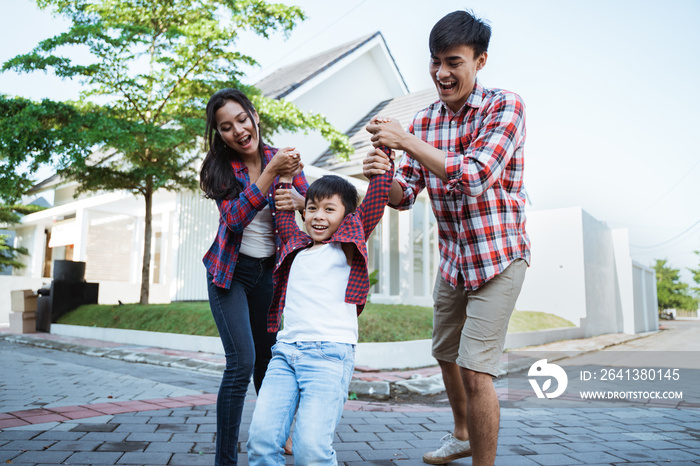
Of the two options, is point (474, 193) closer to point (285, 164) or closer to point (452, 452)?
point (285, 164)

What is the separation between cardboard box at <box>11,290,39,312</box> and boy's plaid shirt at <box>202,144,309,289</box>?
11164 mm

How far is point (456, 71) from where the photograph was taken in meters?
2.22

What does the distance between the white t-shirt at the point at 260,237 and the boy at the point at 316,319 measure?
0.32 feet

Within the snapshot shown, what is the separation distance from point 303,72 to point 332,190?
12.8 metres

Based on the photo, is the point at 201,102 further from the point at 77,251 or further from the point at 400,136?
the point at 400,136

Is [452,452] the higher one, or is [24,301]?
[24,301]

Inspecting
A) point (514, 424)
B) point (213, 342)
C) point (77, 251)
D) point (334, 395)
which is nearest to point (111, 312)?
point (213, 342)

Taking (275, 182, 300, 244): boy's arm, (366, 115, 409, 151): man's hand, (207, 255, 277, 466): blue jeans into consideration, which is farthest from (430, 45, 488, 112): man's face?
(207, 255, 277, 466): blue jeans

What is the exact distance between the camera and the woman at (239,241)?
2.20 meters

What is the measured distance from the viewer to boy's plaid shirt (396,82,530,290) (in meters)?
2.03

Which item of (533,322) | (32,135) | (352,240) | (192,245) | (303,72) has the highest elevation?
(303,72)

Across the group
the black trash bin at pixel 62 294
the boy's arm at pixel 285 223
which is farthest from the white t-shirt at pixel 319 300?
the black trash bin at pixel 62 294

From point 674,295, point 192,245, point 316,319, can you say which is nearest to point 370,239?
point 192,245

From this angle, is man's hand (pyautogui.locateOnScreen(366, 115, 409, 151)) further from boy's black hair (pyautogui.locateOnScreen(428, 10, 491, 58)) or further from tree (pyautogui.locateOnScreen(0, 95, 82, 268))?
tree (pyautogui.locateOnScreen(0, 95, 82, 268))
